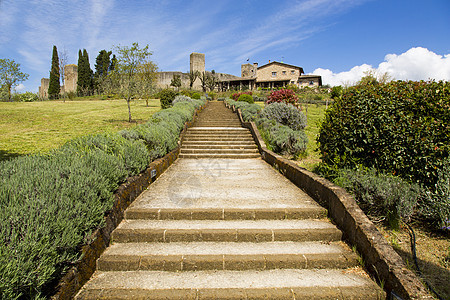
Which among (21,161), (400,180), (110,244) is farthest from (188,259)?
(400,180)

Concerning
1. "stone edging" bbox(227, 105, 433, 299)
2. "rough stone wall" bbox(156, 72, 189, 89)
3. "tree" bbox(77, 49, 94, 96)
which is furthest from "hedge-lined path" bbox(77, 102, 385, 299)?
"tree" bbox(77, 49, 94, 96)

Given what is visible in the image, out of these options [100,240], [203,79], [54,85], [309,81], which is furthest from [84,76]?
[100,240]

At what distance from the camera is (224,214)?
405 cm

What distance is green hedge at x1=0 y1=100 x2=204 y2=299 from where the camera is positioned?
1.95 meters

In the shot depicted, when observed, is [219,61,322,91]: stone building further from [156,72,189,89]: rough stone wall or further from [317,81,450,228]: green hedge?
[317,81,450,228]: green hedge

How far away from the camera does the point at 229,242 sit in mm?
3547

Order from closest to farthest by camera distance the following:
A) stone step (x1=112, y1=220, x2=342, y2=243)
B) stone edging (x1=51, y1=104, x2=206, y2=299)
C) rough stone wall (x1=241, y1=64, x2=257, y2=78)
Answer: stone edging (x1=51, y1=104, x2=206, y2=299), stone step (x1=112, y1=220, x2=342, y2=243), rough stone wall (x1=241, y1=64, x2=257, y2=78)

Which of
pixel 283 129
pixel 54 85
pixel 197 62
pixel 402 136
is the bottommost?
pixel 283 129

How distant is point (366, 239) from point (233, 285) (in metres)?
1.79

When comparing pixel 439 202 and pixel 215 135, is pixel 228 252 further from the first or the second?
pixel 215 135

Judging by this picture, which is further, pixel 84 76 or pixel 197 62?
pixel 197 62

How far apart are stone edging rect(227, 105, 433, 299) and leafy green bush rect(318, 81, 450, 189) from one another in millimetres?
750

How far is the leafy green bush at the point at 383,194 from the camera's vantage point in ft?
12.2

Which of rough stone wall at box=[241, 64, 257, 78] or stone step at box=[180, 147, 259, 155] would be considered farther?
rough stone wall at box=[241, 64, 257, 78]
